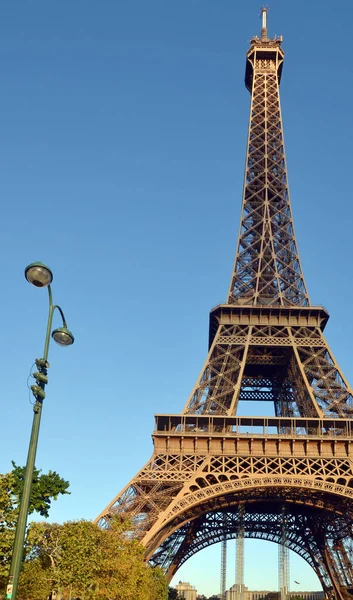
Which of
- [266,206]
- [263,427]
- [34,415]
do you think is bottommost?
[34,415]

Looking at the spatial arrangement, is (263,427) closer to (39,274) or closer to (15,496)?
(15,496)

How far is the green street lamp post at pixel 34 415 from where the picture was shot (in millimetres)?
10492

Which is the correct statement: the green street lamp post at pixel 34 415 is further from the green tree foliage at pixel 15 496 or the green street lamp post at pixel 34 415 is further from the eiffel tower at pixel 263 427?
the eiffel tower at pixel 263 427

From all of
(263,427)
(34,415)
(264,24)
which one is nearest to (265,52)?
(264,24)

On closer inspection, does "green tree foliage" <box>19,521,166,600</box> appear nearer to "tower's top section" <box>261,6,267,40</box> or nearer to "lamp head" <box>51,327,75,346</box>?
"lamp head" <box>51,327,75,346</box>

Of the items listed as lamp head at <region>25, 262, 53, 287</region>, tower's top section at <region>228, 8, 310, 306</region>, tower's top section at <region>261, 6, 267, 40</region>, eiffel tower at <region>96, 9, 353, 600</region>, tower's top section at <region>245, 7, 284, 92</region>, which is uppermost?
tower's top section at <region>261, 6, 267, 40</region>

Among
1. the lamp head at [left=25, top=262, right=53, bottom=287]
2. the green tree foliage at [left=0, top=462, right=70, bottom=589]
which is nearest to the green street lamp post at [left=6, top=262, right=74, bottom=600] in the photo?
the lamp head at [left=25, top=262, right=53, bottom=287]

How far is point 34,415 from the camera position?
38.2 feet

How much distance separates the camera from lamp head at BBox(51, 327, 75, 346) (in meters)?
12.8

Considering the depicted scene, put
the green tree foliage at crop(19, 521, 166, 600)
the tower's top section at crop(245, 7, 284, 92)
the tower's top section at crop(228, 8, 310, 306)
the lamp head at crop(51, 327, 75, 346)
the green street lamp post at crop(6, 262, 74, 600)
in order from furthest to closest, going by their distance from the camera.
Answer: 1. the tower's top section at crop(245, 7, 284, 92)
2. the tower's top section at crop(228, 8, 310, 306)
3. the green tree foliage at crop(19, 521, 166, 600)
4. the lamp head at crop(51, 327, 75, 346)
5. the green street lamp post at crop(6, 262, 74, 600)

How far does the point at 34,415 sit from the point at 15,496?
17.2 metres

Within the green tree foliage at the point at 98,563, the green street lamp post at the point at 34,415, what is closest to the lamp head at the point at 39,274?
the green street lamp post at the point at 34,415

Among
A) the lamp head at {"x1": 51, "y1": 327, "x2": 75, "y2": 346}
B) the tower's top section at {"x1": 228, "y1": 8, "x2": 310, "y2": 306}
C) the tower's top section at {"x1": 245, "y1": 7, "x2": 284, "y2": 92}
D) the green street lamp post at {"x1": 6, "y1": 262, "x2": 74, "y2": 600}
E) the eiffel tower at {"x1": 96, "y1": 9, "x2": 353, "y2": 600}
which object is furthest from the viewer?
the tower's top section at {"x1": 245, "y1": 7, "x2": 284, "y2": 92}

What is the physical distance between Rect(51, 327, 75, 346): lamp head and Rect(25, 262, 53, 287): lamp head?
1319 millimetres
